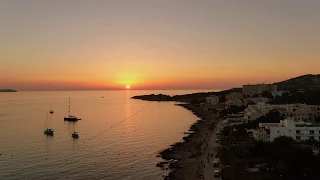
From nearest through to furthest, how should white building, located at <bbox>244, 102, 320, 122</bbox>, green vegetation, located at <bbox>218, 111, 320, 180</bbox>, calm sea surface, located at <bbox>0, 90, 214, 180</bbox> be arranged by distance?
1. green vegetation, located at <bbox>218, 111, 320, 180</bbox>
2. calm sea surface, located at <bbox>0, 90, 214, 180</bbox>
3. white building, located at <bbox>244, 102, 320, 122</bbox>

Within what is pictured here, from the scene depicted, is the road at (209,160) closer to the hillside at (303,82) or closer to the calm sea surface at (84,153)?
the calm sea surface at (84,153)

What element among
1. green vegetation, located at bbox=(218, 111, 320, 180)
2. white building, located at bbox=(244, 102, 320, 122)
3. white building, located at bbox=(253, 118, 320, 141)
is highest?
white building, located at bbox=(244, 102, 320, 122)

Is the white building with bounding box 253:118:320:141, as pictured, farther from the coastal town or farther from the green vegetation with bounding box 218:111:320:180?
the green vegetation with bounding box 218:111:320:180

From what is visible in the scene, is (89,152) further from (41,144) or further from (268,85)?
(268,85)

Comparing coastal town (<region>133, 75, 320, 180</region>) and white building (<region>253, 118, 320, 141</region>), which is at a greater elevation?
white building (<region>253, 118, 320, 141</region>)

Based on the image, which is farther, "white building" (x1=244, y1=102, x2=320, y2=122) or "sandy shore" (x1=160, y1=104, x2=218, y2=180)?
"white building" (x1=244, y1=102, x2=320, y2=122)

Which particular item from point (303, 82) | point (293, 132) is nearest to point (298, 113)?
point (293, 132)

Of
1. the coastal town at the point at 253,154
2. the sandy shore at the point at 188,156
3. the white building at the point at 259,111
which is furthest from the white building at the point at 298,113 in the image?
the sandy shore at the point at 188,156

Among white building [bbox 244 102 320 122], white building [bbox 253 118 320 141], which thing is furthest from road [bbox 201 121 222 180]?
white building [bbox 244 102 320 122]

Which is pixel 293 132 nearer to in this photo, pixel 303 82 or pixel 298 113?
pixel 298 113

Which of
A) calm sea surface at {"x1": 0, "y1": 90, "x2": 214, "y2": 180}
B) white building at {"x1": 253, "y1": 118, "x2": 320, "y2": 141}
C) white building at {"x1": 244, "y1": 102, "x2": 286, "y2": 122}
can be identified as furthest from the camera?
white building at {"x1": 244, "y1": 102, "x2": 286, "y2": 122}

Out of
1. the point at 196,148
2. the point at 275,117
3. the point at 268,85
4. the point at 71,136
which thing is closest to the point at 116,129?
the point at 71,136
